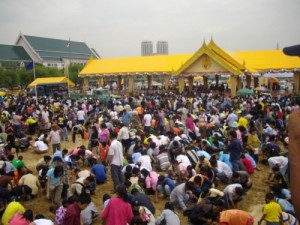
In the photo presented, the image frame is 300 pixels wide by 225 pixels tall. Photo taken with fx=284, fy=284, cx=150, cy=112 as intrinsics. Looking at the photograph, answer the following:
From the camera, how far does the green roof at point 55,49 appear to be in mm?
61906

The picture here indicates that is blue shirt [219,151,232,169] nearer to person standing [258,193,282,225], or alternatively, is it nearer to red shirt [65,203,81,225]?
person standing [258,193,282,225]

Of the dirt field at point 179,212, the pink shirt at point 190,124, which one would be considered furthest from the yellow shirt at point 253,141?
the pink shirt at point 190,124

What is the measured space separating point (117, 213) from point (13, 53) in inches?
2308

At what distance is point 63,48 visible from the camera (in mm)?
66812

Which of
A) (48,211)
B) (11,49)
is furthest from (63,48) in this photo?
(48,211)

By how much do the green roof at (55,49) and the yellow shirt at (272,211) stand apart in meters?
60.1

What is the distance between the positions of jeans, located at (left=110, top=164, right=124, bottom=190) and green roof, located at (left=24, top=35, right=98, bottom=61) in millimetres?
57745

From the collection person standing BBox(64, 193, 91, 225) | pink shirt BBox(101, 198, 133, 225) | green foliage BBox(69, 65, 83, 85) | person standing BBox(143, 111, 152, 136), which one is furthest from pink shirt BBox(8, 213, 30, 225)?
green foliage BBox(69, 65, 83, 85)

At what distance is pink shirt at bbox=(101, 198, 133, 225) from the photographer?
4.22m

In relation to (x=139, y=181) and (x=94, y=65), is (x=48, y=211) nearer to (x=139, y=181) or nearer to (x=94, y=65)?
(x=139, y=181)

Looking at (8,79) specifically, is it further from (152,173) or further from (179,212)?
(179,212)

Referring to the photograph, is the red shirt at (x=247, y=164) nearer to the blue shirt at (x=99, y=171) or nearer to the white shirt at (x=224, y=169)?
the white shirt at (x=224, y=169)

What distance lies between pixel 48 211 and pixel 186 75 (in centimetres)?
1827

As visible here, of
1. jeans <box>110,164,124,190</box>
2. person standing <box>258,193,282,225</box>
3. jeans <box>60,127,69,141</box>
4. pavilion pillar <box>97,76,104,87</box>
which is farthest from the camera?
pavilion pillar <box>97,76,104,87</box>
